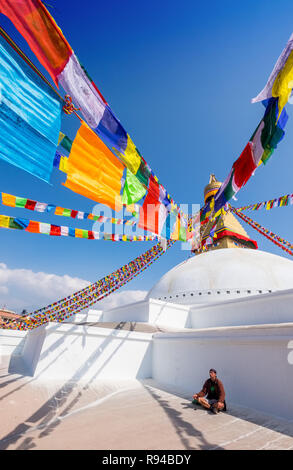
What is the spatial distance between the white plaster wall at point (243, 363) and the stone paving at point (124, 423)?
0.25 m

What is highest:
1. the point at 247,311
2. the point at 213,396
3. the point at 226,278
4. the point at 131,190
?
the point at 131,190

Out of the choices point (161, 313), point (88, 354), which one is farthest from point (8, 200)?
point (161, 313)

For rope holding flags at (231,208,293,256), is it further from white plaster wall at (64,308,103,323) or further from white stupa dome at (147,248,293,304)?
white plaster wall at (64,308,103,323)

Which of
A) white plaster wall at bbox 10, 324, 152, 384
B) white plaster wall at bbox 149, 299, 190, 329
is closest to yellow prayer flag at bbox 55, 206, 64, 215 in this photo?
white plaster wall at bbox 10, 324, 152, 384

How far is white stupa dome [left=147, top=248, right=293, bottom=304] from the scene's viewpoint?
25.1 ft

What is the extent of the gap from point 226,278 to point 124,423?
6.23 m

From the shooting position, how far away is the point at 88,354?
545 cm

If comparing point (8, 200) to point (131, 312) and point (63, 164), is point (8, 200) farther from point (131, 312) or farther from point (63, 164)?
point (131, 312)

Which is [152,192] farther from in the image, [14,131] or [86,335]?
[86,335]

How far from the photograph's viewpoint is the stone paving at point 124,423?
7.11 ft

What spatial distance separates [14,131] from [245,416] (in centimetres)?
493

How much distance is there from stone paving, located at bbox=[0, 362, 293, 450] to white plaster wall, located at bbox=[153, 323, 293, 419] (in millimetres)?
246

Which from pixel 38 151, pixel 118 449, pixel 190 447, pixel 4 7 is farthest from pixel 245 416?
pixel 4 7

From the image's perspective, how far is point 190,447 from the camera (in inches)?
82.7
